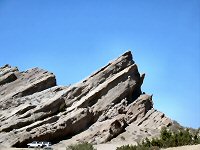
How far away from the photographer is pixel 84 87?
59.5 metres

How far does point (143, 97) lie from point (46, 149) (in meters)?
22.4

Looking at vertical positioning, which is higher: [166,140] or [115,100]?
[115,100]

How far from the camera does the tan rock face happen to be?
52.3m

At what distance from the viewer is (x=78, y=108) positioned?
2227 inches

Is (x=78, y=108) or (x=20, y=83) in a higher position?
(x=20, y=83)

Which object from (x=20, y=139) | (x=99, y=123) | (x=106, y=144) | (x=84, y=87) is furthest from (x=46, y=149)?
(x=84, y=87)

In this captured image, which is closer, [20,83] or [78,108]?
[78,108]

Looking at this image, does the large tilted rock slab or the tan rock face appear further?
the large tilted rock slab

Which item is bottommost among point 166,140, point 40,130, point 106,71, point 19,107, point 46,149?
point 166,140

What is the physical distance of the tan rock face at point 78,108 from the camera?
2058 inches

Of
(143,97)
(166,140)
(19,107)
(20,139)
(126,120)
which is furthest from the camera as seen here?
(143,97)

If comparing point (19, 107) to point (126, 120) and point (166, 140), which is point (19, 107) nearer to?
point (126, 120)

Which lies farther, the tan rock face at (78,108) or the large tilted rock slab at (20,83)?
the large tilted rock slab at (20,83)

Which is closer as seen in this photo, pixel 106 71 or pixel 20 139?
pixel 20 139
